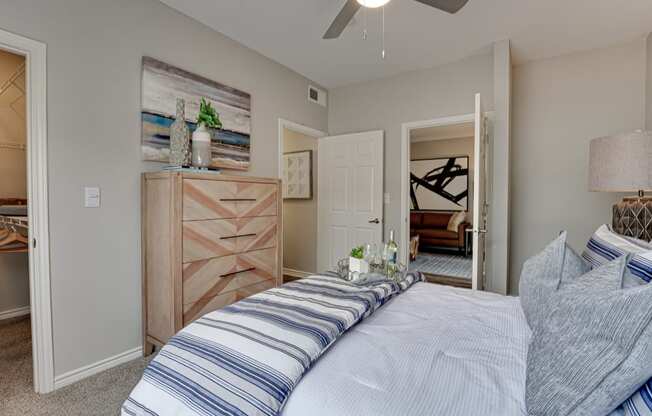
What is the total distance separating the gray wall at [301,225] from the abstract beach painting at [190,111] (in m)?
1.53

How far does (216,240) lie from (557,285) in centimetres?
200

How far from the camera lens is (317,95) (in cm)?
Result: 412

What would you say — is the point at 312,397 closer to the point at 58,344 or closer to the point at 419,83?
the point at 58,344

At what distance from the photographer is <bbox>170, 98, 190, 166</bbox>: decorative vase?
2266 mm

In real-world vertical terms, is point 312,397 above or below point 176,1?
below

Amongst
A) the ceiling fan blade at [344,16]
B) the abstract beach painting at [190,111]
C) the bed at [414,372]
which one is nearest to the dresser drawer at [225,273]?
the abstract beach painting at [190,111]

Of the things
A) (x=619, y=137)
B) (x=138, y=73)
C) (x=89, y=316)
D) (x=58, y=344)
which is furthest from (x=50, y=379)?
(x=619, y=137)

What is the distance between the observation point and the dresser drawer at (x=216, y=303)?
2162mm

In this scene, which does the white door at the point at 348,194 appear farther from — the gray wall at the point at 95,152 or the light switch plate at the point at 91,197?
the light switch plate at the point at 91,197

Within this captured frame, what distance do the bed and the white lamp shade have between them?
Answer: 1235 millimetres

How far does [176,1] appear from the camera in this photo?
2430mm

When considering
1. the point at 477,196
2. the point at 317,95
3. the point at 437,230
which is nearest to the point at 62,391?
the point at 477,196

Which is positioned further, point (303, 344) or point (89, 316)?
point (89, 316)

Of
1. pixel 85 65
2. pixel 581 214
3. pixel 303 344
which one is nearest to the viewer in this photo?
pixel 303 344
